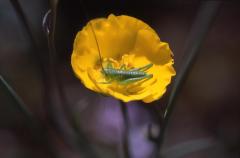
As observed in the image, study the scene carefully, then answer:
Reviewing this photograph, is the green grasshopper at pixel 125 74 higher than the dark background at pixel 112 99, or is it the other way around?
the green grasshopper at pixel 125 74

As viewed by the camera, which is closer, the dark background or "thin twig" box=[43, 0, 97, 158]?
"thin twig" box=[43, 0, 97, 158]

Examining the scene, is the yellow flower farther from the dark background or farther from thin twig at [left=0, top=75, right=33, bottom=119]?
the dark background

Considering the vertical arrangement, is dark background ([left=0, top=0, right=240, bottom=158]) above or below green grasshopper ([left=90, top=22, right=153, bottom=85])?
below

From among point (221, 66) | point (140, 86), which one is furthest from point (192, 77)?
point (140, 86)

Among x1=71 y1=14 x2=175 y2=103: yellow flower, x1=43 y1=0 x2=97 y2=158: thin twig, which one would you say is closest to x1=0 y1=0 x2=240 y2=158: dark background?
x1=43 y1=0 x2=97 y2=158: thin twig

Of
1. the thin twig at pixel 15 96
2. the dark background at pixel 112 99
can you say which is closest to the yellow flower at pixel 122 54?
the thin twig at pixel 15 96

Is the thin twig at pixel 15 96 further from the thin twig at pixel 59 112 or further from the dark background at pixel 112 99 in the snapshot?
Answer: the dark background at pixel 112 99
